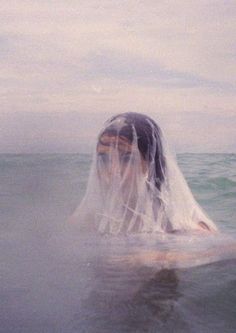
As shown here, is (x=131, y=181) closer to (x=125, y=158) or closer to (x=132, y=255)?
(x=125, y=158)

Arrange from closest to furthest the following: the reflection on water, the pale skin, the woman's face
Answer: the reflection on water < the pale skin < the woman's face

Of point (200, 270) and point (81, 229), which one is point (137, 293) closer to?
point (200, 270)

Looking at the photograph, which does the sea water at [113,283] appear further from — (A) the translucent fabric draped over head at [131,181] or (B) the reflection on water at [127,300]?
(A) the translucent fabric draped over head at [131,181]

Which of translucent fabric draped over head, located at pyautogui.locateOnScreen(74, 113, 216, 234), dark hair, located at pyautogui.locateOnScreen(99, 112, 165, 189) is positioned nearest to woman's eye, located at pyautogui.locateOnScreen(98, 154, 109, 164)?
translucent fabric draped over head, located at pyautogui.locateOnScreen(74, 113, 216, 234)

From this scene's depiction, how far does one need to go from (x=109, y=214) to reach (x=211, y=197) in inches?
171

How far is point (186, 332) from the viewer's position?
1883mm

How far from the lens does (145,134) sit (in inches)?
111

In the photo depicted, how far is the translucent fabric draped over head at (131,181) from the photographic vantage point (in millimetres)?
2785

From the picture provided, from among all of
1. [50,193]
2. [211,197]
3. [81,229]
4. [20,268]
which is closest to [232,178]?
[211,197]

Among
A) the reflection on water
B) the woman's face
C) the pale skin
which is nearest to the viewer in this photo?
the reflection on water

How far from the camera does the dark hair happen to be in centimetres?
278

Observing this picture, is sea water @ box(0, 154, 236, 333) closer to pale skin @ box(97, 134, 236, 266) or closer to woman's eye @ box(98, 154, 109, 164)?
pale skin @ box(97, 134, 236, 266)

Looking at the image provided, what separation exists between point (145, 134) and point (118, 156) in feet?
0.66

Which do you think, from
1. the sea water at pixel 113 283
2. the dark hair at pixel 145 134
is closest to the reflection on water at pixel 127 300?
the sea water at pixel 113 283
